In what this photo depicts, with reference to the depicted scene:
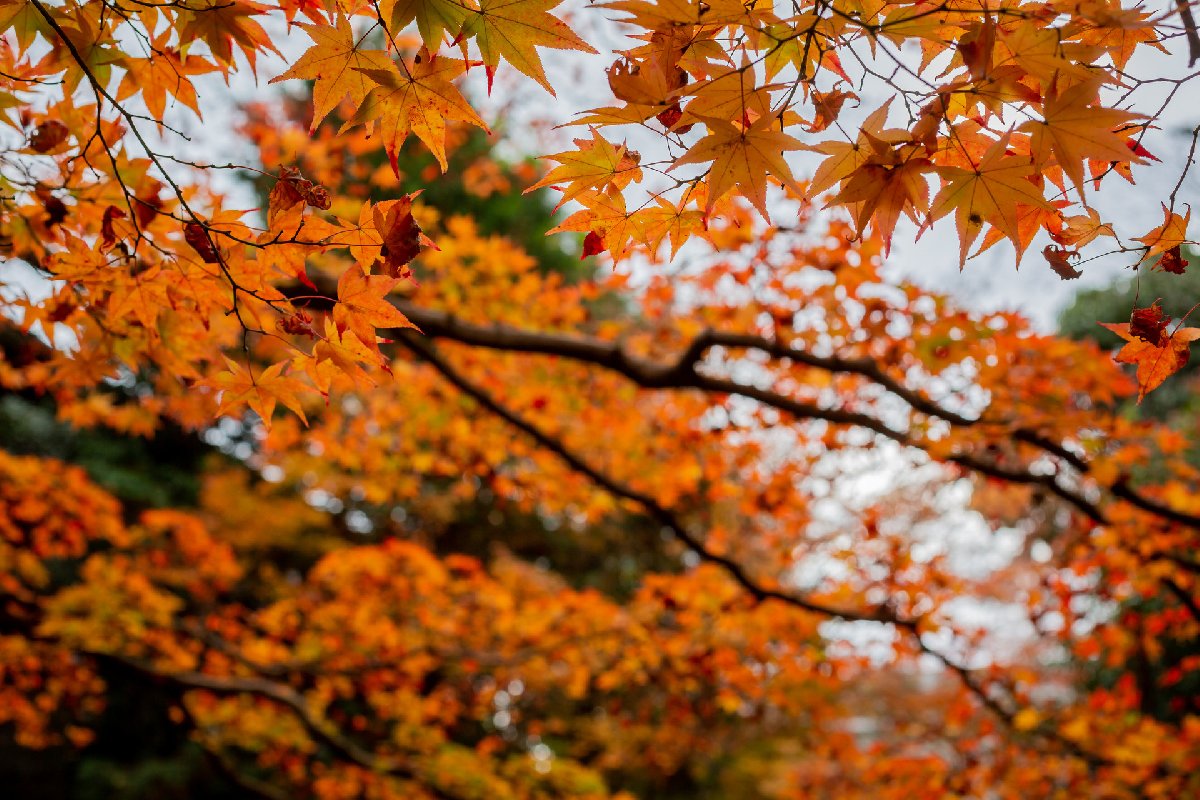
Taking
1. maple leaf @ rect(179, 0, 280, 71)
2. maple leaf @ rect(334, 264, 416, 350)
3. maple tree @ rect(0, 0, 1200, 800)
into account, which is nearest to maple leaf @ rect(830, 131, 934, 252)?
maple tree @ rect(0, 0, 1200, 800)

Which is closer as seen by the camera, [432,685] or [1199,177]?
[1199,177]

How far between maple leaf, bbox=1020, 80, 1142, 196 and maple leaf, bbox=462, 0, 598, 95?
1.82 feet

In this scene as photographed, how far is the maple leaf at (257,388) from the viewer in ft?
4.26

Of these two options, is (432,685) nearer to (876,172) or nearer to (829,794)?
(829,794)

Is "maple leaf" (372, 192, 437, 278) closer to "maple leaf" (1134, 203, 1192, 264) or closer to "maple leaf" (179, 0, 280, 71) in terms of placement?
"maple leaf" (179, 0, 280, 71)

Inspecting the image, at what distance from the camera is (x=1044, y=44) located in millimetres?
930

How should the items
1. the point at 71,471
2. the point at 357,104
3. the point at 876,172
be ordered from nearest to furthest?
the point at 876,172
the point at 357,104
the point at 71,471

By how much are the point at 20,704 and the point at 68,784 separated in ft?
15.7

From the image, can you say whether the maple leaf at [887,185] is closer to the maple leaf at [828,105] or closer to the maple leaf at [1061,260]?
the maple leaf at [828,105]

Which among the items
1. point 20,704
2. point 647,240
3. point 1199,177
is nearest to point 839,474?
point 1199,177

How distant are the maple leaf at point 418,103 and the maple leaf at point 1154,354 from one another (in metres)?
1.01

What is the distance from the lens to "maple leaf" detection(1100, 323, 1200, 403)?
1.16m

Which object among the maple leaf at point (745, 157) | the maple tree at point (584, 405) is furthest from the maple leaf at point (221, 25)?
the maple leaf at point (745, 157)

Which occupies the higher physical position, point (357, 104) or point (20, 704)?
point (357, 104)
